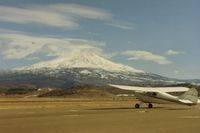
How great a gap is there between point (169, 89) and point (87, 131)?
156ft

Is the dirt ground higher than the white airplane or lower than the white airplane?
lower

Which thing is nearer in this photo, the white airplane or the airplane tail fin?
the airplane tail fin

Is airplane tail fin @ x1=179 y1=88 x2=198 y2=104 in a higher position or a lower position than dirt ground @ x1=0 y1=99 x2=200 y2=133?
higher

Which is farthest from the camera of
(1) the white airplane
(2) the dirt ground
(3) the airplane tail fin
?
(1) the white airplane

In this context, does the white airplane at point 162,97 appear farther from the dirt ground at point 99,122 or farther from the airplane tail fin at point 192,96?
the dirt ground at point 99,122

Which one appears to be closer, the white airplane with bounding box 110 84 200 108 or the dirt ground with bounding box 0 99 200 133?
the dirt ground with bounding box 0 99 200 133

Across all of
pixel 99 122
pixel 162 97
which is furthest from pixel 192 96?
pixel 99 122

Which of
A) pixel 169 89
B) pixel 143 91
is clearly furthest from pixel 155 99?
pixel 169 89

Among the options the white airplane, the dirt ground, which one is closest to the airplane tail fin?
the white airplane

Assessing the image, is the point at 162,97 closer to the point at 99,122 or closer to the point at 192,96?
the point at 192,96

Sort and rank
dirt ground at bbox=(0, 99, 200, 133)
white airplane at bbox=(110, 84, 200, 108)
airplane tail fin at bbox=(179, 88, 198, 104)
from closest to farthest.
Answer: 1. dirt ground at bbox=(0, 99, 200, 133)
2. airplane tail fin at bbox=(179, 88, 198, 104)
3. white airplane at bbox=(110, 84, 200, 108)

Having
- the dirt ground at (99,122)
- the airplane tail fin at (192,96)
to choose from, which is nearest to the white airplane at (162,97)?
the airplane tail fin at (192,96)

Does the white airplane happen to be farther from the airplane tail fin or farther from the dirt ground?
the dirt ground

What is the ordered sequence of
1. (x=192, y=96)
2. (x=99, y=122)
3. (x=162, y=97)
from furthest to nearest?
(x=162, y=97)
(x=192, y=96)
(x=99, y=122)
